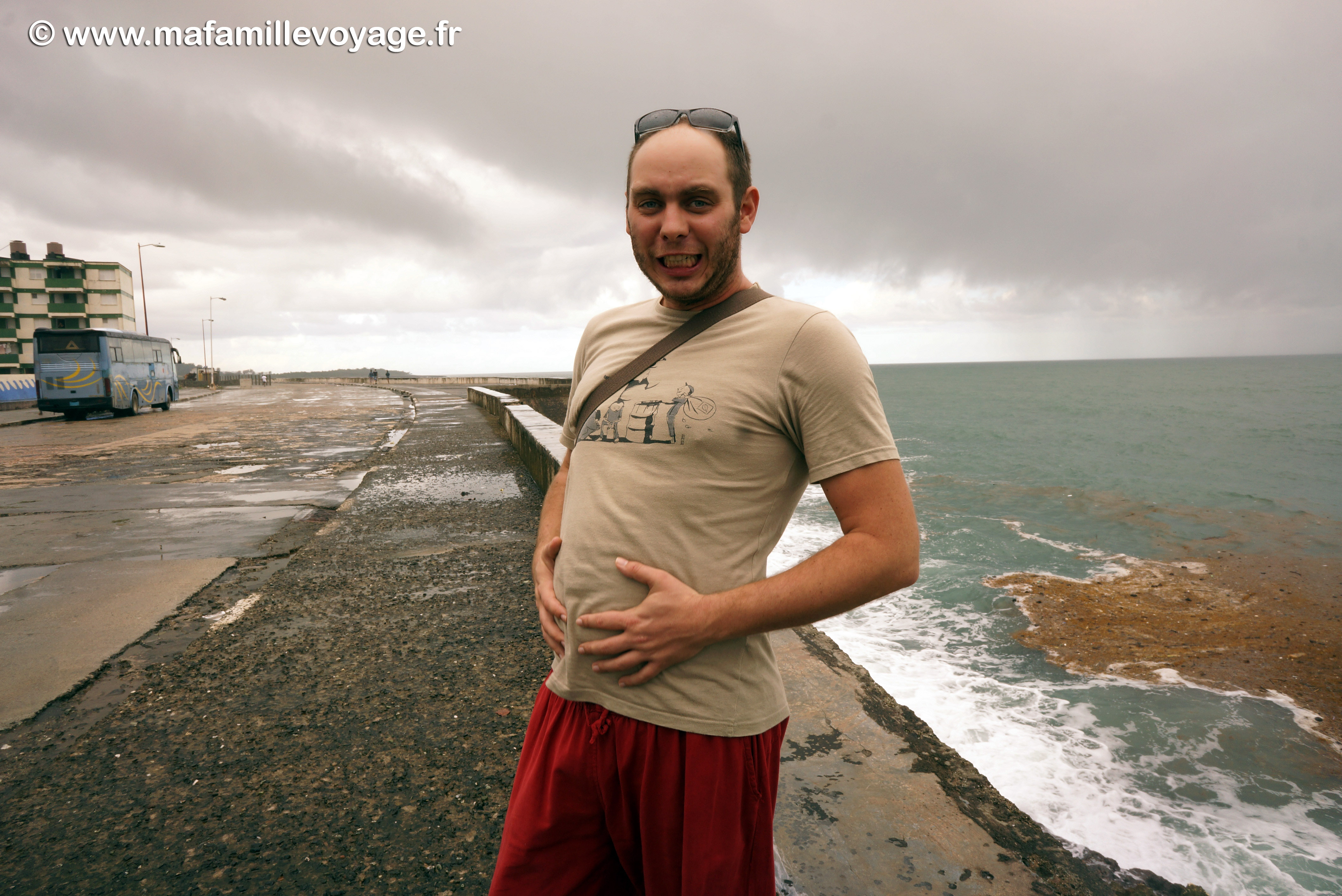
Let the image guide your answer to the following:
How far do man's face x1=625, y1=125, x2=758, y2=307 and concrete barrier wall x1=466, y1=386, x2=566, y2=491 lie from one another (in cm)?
254

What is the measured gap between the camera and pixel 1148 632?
10.3 m

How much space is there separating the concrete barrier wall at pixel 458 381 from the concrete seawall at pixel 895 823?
97.8 feet

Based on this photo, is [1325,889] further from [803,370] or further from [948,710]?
[803,370]

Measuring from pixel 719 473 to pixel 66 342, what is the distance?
1115 inches

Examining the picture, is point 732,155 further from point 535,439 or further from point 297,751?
point 535,439

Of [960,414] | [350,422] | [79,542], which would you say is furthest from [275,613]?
[960,414]

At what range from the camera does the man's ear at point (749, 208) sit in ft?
4.73

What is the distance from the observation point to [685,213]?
135cm

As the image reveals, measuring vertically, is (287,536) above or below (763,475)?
below

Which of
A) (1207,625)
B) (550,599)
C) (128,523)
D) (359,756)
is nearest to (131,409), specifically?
(128,523)

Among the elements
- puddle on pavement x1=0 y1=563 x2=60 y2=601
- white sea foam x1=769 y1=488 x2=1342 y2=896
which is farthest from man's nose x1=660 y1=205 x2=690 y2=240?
puddle on pavement x1=0 y1=563 x2=60 y2=601

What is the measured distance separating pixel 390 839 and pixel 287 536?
195 inches

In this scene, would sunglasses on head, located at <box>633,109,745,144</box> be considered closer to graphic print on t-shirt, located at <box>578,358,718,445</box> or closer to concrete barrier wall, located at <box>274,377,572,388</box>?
graphic print on t-shirt, located at <box>578,358,718,445</box>

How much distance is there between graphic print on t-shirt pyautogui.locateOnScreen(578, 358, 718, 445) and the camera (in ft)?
4.20
